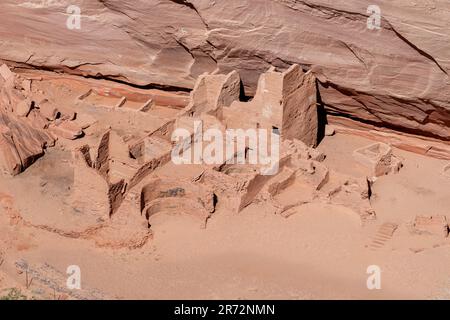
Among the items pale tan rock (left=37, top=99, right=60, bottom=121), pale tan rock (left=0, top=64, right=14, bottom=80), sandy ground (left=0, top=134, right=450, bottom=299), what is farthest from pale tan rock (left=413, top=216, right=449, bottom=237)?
pale tan rock (left=0, top=64, right=14, bottom=80)

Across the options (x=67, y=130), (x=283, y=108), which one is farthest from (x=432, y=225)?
(x=67, y=130)

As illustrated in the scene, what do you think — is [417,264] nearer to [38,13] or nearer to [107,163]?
[107,163]

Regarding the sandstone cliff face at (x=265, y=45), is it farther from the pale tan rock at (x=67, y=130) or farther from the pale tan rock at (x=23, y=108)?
the pale tan rock at (x=67, y=130)

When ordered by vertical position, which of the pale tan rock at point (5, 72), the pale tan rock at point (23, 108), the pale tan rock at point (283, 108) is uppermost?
the pale tan rock at point (5, 72)

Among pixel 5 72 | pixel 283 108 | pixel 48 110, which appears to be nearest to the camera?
pixel 283 108

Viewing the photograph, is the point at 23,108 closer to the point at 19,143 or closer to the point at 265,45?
the point at 19,143

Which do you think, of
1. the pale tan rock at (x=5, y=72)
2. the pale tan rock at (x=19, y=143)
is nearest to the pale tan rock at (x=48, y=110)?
the pale tan rock at (x=19, y=143)
